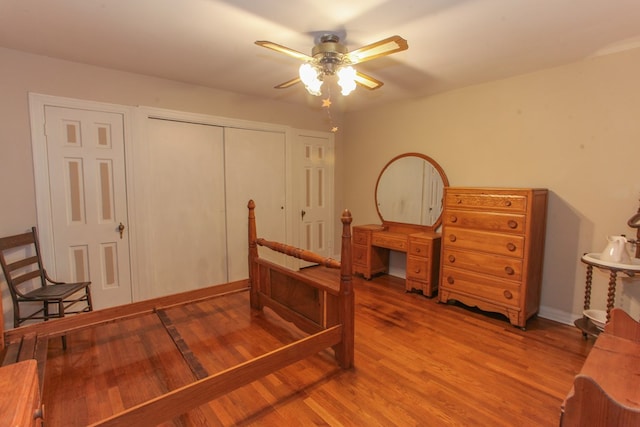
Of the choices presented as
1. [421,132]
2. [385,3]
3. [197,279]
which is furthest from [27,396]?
[421,132]

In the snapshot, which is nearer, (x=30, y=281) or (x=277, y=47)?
(x=277, y=47)

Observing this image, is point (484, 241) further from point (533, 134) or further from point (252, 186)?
point (252, 186)

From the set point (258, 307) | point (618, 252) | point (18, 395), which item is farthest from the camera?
point (258, 307)

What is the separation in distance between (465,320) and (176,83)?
3.86 m

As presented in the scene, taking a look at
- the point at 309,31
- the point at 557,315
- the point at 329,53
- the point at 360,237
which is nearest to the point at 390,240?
the point at 360,237

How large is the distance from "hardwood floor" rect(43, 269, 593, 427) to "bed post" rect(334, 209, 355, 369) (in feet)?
0.34

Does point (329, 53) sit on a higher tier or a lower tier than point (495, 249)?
higher

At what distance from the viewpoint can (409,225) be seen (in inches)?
169

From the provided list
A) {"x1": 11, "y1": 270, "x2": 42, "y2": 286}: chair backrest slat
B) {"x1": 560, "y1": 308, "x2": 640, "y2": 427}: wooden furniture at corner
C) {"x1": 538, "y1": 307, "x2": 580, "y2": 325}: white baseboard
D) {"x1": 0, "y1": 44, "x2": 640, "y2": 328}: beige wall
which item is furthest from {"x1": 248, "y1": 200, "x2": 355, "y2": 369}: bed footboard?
{"x1": 538, "y1": 307, "x2": 580, "y2": 325}: white baseboard

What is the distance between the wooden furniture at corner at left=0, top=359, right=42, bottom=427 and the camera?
2.61 ft

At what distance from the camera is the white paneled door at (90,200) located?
9.57 feet

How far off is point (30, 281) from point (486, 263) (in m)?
4.18

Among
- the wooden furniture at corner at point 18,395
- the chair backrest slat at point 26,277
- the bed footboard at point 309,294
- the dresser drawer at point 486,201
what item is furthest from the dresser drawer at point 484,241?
the chair backrest slat at point 26,277

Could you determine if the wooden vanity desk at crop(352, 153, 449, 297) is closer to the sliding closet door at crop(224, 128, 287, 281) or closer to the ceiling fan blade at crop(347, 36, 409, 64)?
the sliding closet door at crop(224, 128, 287, 281)
